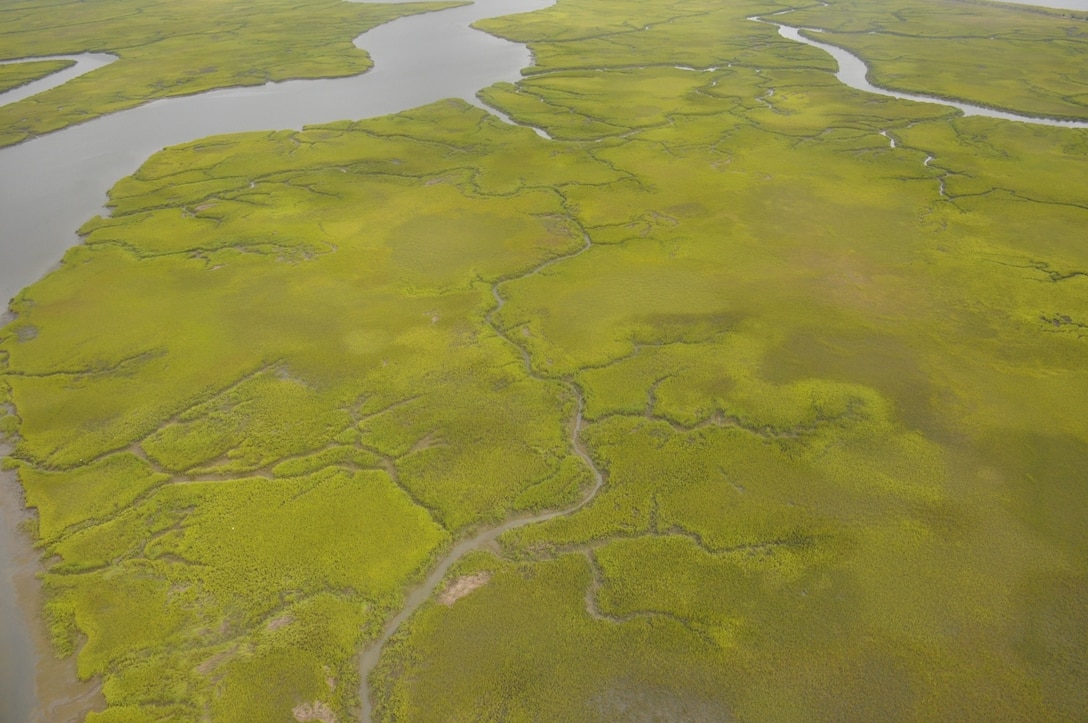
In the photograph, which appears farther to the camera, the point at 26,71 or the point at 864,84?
the point at 26,71

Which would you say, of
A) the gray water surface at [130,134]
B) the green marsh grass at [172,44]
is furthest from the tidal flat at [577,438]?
the green marsh grass at [172,44]

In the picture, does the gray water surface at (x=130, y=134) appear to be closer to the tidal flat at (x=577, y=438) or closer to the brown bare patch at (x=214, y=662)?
the tidal flat at (x=577, y=438)

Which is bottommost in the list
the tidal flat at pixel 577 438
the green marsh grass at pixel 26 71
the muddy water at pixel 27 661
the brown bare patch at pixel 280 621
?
the muddy water at pixel 27 661

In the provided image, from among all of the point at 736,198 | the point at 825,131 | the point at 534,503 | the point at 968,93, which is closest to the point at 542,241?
the point at 736,198

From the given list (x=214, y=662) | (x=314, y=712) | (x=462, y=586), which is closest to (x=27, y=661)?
(x=214, y=662)

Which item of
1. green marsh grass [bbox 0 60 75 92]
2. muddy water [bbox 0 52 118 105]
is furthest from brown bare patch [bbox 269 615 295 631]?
green marsh grass [bbox 0 60 75 92]

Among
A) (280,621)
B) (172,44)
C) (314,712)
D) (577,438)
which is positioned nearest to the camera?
(314,712)

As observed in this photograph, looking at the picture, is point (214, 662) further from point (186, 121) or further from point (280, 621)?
point (186, 121)
